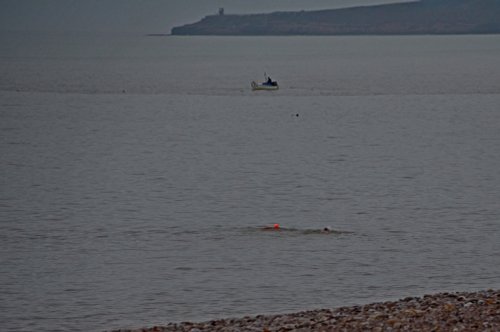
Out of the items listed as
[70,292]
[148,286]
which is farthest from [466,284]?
[70,292]


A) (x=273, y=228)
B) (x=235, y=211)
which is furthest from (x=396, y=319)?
(x=235, y=211)

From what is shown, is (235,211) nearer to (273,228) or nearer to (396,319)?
(273,228)

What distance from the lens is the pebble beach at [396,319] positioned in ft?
42.5

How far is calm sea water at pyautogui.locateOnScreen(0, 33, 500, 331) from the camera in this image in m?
18.8

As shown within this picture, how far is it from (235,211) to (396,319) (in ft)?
50.8

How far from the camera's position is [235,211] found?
28719 millimetres

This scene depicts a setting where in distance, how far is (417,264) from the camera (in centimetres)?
2102

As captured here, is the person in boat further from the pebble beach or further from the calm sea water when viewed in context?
the pebble beach

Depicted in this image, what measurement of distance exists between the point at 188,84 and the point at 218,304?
87.1 metres

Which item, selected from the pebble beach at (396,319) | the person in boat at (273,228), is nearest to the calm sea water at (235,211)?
the person in boat at (273,228)

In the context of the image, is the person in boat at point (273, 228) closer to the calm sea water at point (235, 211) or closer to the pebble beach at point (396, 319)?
the calm sea water at point (235, 211)

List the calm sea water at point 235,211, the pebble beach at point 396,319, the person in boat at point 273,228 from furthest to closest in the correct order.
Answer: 1. the person in boat at point 273,228
2. the calm sea water at point 235,211
3. the pebble beach at point 396,319

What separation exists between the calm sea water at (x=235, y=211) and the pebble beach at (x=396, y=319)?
6.67 feet

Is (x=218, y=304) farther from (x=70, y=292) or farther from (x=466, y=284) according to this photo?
(x=466, y=284)
